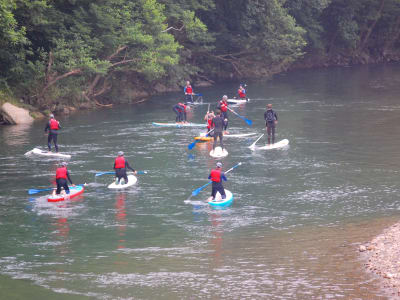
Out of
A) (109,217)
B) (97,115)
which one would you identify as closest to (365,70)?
(97,115)

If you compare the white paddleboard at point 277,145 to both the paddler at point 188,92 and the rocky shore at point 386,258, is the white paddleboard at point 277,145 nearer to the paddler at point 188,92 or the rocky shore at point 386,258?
the rocky shore at point 386,258

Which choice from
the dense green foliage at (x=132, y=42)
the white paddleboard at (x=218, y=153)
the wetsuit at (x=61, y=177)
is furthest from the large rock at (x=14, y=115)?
the wetsuit at (x=61, y=177)

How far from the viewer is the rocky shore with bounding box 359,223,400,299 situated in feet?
56.6

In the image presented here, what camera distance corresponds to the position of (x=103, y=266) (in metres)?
19.7

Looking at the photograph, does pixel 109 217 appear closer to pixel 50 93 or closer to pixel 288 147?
pixel 288 147

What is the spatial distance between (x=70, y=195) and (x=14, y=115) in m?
22.0

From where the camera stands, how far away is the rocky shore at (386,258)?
56.6ft

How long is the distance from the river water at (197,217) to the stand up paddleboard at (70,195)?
12.1 inches

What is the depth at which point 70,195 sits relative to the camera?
26875 millimetres

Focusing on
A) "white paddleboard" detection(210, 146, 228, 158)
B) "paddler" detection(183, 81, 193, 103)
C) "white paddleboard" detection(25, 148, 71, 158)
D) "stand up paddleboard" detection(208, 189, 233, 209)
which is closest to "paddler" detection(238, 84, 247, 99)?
"paddler" detection(183, 81, 193, 103)

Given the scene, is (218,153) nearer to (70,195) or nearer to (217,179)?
(217,179)

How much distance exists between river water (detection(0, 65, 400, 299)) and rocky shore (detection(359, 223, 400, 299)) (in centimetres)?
39

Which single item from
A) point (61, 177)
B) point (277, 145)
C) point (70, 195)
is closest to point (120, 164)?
point (70, 195)

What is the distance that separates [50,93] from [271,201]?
98.9ft
